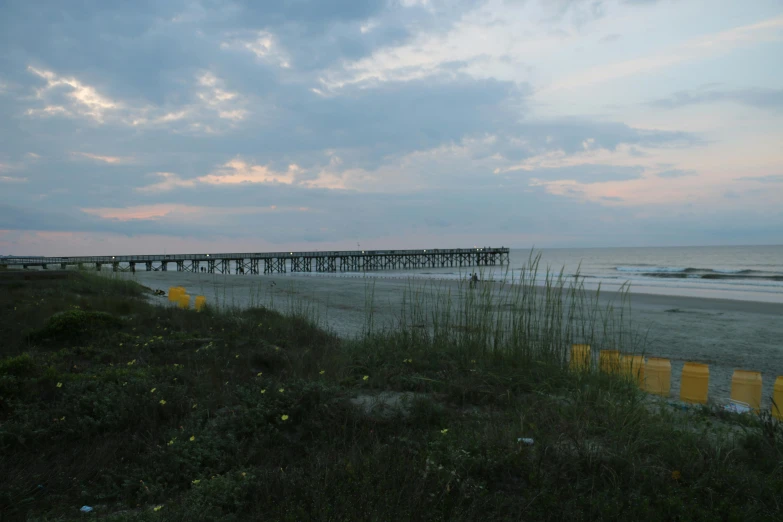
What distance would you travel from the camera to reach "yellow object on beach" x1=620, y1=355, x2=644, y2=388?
17.3 ft

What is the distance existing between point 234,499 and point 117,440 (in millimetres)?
1565

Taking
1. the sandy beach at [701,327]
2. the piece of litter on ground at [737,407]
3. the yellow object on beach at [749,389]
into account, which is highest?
the yellow object on beach at [749,389]

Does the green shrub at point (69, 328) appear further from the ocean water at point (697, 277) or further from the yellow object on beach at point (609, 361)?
the yellow object on beach at point (609, 361)

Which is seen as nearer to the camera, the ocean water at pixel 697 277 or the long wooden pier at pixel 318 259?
the ocean water at pixel 697 277

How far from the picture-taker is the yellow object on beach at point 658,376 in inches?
229

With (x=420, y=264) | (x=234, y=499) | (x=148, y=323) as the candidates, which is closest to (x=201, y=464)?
(x=234, y=499)

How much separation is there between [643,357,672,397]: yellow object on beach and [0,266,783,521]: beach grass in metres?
0.88

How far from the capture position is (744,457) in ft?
11.7

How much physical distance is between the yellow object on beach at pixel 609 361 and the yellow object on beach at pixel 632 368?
0.29ft

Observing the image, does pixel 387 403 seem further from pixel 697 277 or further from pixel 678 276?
pixel 678 276

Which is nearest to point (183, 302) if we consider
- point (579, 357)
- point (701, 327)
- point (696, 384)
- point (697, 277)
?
point (579, 357)

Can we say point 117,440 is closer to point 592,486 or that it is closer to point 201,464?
point 201,464

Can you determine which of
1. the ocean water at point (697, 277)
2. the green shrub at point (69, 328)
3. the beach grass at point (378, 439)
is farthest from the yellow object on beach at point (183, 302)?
the ocean water at point (697, 277)

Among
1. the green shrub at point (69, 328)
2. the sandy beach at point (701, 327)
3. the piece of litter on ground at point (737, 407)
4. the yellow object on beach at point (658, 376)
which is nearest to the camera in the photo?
the piece of litter on ground at point (737, 407)
